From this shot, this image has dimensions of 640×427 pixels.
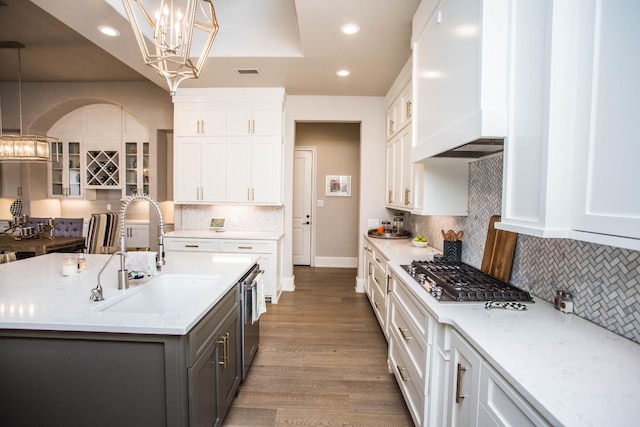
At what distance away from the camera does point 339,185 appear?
246 inches

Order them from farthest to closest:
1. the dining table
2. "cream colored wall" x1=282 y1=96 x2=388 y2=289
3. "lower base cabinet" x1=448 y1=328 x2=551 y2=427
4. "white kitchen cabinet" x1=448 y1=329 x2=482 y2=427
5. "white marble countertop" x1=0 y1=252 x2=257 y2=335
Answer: "cream colored wall" x1=282 y1=96 x2=388 y2=289
the dining table
"white marble countertop" x1=0 y1=252 x2=257 y2=335
"white kitchen cabinet" x1=448 y1=329 x2=482 y2=427
"lower base cabinet" x1=448 y1=328 x2=551 y2=427

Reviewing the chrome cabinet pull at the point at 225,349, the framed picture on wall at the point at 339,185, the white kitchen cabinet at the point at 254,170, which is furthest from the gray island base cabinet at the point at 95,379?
the framed picture on wall at the point at 339,185

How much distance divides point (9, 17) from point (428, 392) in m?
5.09

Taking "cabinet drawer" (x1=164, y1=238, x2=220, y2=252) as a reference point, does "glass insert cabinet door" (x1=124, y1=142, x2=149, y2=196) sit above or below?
above

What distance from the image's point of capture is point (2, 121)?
16.8 ft

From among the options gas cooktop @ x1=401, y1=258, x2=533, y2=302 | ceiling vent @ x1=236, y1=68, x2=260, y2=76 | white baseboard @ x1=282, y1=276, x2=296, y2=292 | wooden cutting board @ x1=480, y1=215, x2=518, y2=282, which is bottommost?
white baseboard @ x1=282, y1=276, x2=296, y2=292

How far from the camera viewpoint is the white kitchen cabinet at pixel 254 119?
14.0 ft

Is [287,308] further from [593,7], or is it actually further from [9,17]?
[9,17]

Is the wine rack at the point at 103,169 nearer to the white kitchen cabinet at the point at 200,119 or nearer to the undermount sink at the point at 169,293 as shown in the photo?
the white kitchen cabinet at the point at 200,119

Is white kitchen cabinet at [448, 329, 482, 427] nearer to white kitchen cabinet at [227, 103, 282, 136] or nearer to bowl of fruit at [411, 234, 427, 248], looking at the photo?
bowl of fruit at [411, 234, 427, 248]

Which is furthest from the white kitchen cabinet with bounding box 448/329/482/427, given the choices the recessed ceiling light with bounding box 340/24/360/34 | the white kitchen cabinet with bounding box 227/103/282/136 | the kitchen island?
the white kitchen cabinet with bounding box 227/103/282/136

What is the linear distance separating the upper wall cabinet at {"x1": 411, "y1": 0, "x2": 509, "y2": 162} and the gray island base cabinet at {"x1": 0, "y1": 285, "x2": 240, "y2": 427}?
157 cm

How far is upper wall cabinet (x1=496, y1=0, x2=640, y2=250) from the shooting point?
0.87m

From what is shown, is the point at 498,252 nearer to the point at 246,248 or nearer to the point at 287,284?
the point at 246,248
